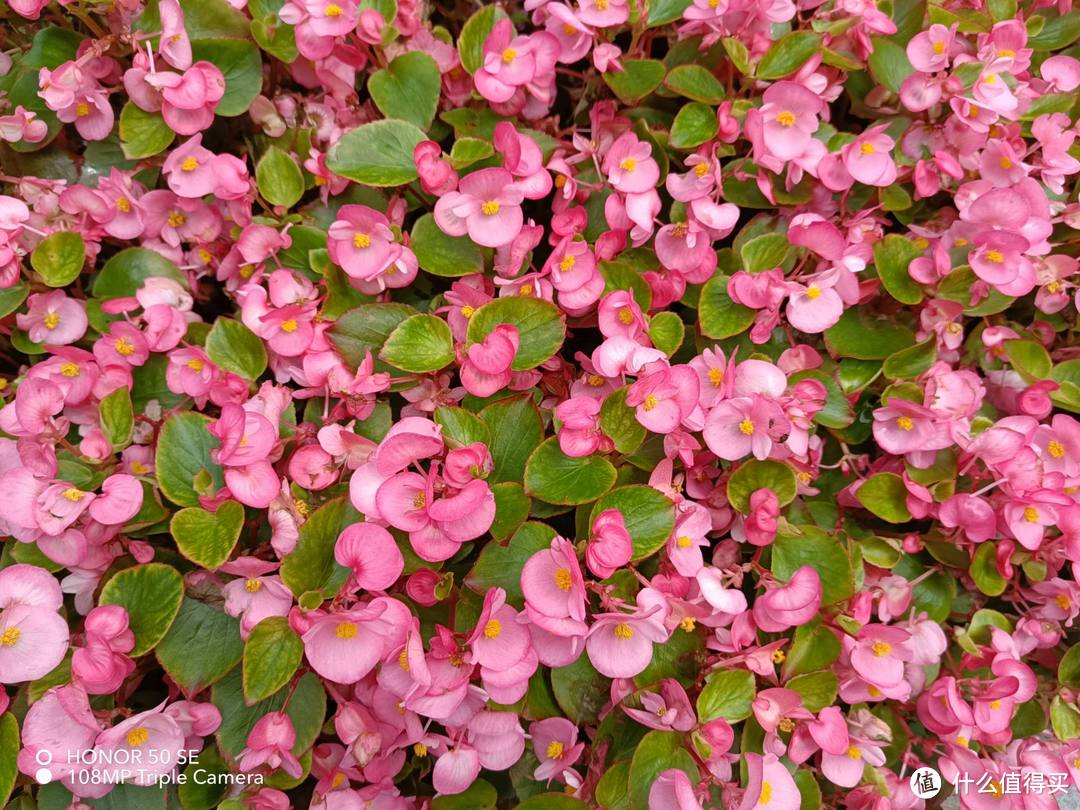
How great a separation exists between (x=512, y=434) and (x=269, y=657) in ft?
1.11

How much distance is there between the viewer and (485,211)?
0.85 metres

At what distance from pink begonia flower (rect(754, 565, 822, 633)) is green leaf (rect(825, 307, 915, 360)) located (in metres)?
0.32

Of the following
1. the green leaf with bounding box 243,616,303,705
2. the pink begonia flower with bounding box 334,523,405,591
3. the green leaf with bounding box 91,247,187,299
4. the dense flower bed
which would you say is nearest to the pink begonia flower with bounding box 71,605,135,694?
the dense flower bed

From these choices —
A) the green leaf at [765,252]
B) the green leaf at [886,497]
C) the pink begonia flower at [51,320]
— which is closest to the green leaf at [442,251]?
the green leaf at [765,252]

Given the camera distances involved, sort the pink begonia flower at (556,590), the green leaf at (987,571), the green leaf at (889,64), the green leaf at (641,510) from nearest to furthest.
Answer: the pink begonia flower at (556,590) → the green leaf at (641,510) → the green leaf at (987,571) → the green leaf at (889,64)

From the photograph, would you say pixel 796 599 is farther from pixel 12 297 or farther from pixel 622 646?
pixel 12 297

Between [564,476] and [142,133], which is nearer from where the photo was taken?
[564,476]

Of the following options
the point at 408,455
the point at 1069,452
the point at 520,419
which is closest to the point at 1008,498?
the point at 1069,452

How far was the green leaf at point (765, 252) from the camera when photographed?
90 centimetres

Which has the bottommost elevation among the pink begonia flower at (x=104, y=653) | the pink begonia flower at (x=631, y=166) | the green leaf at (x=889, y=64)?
the pink begonia flower at (x=104, y=653)

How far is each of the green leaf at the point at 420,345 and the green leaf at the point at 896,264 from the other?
1.88ft

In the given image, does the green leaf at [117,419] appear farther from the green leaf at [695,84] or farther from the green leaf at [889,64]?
the green leaf at [889,64]

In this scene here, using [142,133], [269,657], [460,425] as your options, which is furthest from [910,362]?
[142,133]

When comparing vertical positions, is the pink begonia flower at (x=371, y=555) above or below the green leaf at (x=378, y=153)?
below
